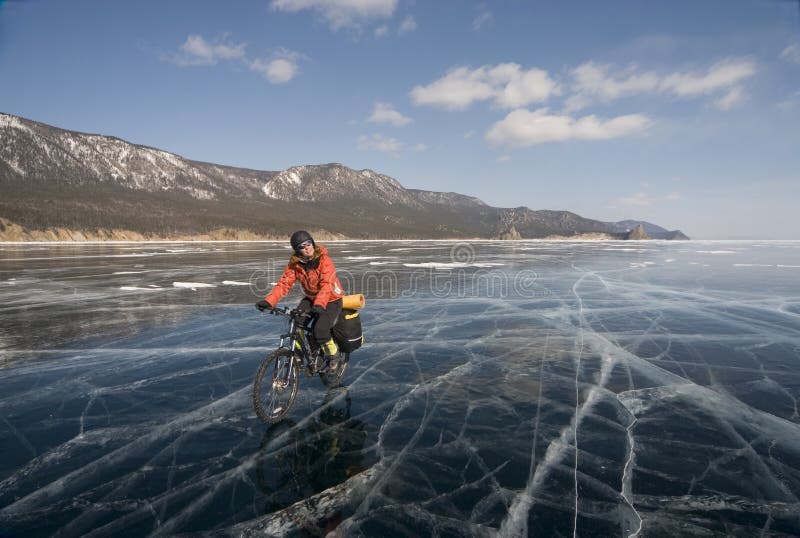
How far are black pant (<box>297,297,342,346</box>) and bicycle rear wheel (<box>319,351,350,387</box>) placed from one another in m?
0.77

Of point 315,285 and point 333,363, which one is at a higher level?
point 315,285

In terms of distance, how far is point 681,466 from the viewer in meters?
4.49

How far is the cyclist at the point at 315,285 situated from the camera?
577cm

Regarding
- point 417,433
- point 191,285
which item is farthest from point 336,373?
point 191,285

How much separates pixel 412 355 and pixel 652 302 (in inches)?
426

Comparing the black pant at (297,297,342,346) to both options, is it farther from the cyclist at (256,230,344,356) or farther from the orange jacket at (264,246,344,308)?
the orange jacket at (264,246,344,308)

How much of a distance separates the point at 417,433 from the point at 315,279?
2581mm

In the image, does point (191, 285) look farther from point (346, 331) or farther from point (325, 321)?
point (325, 321)

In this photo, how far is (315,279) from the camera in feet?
19.6

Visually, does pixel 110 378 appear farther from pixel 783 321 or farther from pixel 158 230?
pixel 158 230

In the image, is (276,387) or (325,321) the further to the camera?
(325,321)

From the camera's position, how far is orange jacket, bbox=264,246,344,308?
229 inches

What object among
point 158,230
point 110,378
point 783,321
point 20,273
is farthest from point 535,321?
point 158,230

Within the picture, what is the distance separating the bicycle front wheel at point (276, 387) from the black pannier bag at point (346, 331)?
0.84 meters
